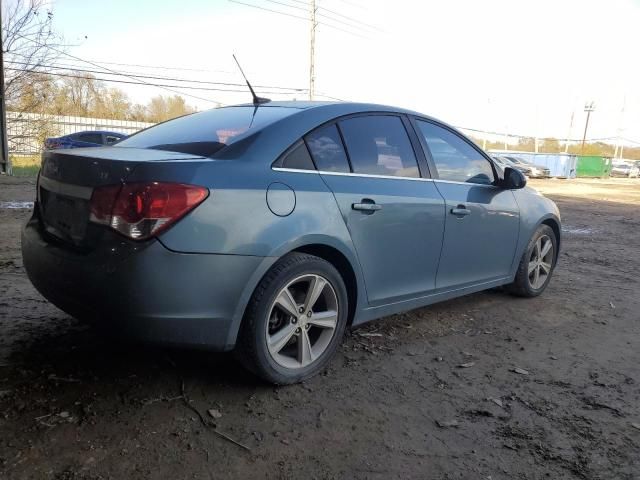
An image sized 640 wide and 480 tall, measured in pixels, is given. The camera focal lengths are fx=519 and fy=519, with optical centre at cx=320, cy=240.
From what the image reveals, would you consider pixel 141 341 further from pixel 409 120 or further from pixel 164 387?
pixel 409 120

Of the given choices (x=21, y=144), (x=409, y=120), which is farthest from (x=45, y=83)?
(x=409, y=120)

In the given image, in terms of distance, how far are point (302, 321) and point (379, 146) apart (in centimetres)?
127

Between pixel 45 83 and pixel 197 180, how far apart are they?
21.4 meters

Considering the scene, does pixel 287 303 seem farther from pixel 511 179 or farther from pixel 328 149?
pixel 511 179

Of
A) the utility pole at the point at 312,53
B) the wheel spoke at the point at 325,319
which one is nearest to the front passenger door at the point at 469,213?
the wheel spoke at the point at 325,319

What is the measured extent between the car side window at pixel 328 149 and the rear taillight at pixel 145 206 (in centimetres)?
86

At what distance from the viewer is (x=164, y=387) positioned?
109 inches

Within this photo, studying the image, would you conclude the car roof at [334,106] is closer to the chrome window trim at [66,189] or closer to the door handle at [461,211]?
the door handle at [461,211]

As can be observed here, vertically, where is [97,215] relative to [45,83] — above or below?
below

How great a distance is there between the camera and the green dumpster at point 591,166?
43125mm

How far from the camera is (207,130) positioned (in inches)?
120

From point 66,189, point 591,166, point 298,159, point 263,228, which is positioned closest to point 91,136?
point 66,189

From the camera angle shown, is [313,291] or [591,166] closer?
[313,291]

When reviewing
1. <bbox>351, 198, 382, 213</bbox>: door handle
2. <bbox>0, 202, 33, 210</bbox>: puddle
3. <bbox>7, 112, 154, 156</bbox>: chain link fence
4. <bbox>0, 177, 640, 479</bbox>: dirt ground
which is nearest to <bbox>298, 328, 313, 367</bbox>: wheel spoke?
<bbox>0, 177, 640, 479</bbox>: dirt ground
